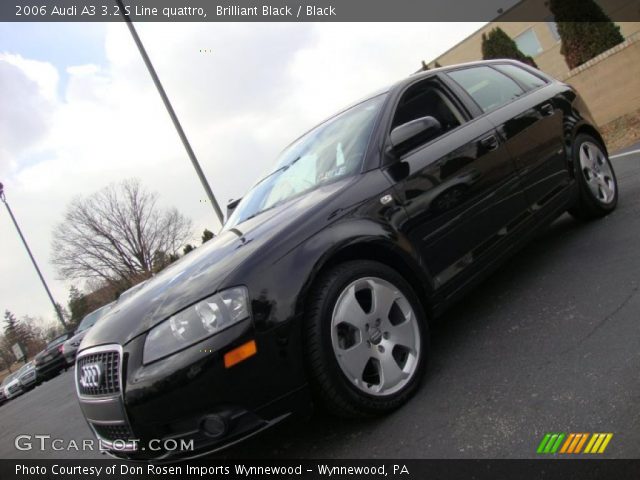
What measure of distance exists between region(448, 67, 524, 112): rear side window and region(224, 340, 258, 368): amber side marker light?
8.30 feet

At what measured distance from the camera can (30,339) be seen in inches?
2773

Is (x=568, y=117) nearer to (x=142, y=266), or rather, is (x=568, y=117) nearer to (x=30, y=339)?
(x=142, y=266)

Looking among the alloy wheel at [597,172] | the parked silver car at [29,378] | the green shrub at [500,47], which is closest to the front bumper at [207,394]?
the alloy wheel at [597,172]

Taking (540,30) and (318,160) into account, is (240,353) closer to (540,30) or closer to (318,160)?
(318,160)

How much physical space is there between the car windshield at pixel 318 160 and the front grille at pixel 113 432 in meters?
1.65

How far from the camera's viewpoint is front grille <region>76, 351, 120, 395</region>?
7.38 ft

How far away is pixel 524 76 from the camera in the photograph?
4332 millimetres

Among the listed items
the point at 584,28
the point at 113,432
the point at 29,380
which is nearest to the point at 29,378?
the point at 29,380

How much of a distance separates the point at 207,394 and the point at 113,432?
591 millimetres

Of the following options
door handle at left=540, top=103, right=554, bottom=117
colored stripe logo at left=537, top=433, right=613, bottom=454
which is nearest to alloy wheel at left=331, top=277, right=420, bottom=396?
colored stripe logo at left=537, top=433, right=613, bottom=454

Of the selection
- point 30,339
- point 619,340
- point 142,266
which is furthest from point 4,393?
point 30,339

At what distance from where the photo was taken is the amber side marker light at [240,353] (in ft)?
6.78

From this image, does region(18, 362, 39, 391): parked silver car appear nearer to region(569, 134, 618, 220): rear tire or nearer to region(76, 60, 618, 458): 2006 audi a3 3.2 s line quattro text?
region(76, 60, 618, 458): 2006 audi a3 3.2 s line quattro text

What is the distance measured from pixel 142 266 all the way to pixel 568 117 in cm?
3879
